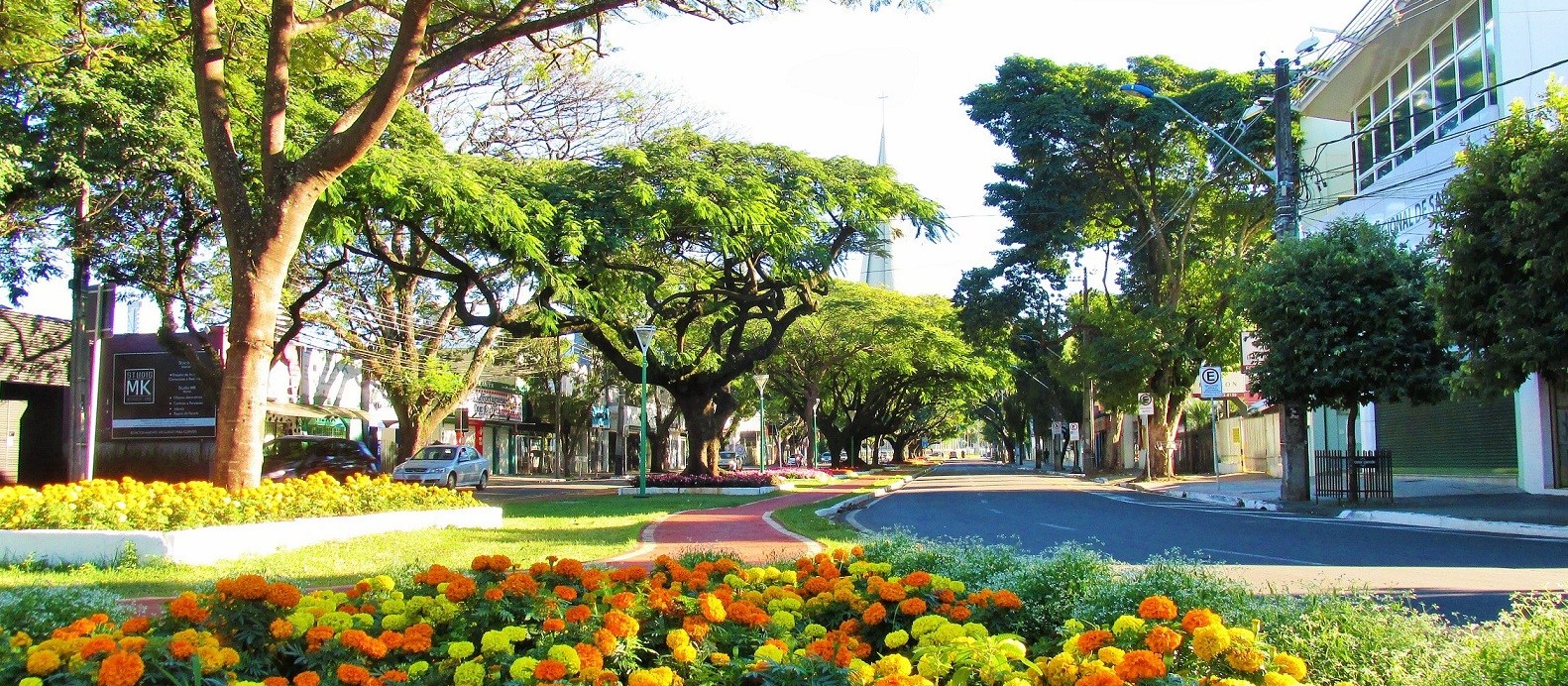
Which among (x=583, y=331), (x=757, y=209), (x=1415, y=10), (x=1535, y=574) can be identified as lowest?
(x=1535, y=574)

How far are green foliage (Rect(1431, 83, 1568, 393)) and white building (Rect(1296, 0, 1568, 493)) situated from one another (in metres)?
3.24

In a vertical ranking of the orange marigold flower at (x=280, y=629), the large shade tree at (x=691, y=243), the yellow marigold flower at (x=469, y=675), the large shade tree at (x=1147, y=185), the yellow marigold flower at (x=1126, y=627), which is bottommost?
the yellow marigold flower at (x=469, y=675)

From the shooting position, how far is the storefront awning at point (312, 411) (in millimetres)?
34906

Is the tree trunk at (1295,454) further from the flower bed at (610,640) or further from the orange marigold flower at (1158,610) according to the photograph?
the orange marigold flower at (1158,610)

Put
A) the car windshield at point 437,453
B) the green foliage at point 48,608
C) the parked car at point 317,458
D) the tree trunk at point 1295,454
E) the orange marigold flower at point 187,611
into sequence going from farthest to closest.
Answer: the car windshield at point 437,453
the parked car at point 317,458
the tree trunk at point 1295,454
the green foliage at point 48,608
the orange marigold flower at point 187,611

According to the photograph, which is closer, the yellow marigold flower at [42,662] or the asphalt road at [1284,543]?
the yellow marigold flower at [42,662]

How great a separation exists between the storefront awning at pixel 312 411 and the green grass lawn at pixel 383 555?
19469 mm

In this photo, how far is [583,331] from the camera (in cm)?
2739

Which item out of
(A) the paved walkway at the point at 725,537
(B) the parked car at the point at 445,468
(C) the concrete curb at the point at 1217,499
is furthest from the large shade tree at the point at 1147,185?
(B) the parked car at the point at 445,468

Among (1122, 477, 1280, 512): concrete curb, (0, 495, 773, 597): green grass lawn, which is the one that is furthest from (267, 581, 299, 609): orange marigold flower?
(1122, 477, 1280, 512): concrete curb

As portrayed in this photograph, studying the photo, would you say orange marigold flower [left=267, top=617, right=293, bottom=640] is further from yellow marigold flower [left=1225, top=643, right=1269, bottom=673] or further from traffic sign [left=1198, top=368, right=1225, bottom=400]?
traffic sign [left=1198, top=368, right=1225, bottom=400]

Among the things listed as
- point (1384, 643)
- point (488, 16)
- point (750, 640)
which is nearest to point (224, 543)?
point (488, 16)

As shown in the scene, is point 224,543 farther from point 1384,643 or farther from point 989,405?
point 989,405

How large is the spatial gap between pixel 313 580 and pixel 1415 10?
957 inches
